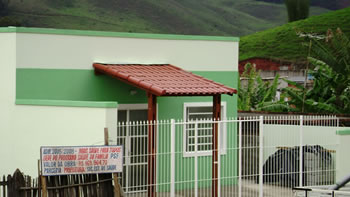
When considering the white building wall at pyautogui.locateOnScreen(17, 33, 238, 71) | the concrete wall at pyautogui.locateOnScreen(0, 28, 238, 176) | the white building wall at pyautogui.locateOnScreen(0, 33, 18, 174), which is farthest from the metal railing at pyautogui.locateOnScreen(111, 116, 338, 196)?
the white building wall at pyautogui.locateOnScreen(0, 33, 18, 174)

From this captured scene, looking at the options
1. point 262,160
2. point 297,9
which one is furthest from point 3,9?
point 262,160

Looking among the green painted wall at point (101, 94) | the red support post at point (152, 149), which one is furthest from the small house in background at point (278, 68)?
the red support post at point (152, 149)

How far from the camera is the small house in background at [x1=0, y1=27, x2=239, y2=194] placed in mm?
14703

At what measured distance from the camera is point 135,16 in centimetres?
9256

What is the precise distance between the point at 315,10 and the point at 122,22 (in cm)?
4170

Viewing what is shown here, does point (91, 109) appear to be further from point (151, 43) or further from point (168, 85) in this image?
point (151, 43)

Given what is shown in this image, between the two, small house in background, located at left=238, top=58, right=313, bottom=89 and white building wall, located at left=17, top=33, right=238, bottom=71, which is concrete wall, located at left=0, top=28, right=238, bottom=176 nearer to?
white building wall, located at left=17, top=33, right=238, bottom=71

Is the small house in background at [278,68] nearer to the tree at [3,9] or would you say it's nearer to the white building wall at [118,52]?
the tree at [3,9]

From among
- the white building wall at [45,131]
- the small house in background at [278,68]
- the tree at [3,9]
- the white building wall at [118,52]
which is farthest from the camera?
the tree at [3,9]

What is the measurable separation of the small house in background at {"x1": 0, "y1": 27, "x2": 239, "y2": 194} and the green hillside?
64499 millimetres

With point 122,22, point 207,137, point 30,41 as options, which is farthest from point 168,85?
point 122,22

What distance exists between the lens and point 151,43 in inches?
713

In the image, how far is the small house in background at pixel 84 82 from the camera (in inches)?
579

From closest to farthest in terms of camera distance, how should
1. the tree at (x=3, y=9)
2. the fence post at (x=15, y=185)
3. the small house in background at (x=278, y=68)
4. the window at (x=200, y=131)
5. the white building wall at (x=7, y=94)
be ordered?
the fence post at (x=15, y=185)
the white building wall at (x=7, y=94)
the window at (x=200, y=131)
the small house in background at (x=278, y=68)
the tree at (x=3, y=9)
